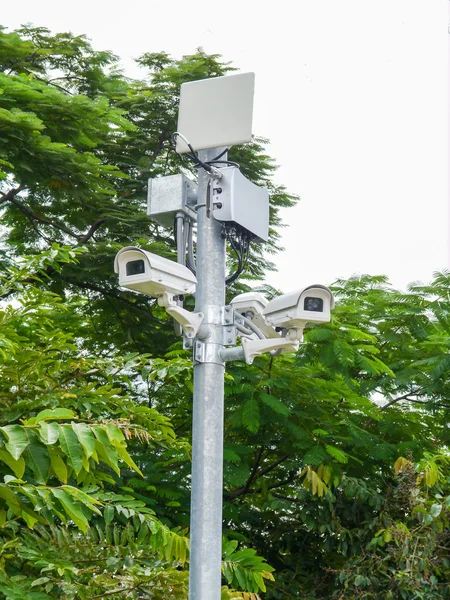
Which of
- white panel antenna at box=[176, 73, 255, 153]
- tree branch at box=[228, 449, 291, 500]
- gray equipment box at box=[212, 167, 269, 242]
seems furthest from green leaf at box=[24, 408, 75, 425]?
tree branch at box=[228, 449, 291, 500]

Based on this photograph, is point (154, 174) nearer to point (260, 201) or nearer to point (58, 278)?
point (58, 278)

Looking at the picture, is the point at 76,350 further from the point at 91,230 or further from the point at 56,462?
the point at 91,230

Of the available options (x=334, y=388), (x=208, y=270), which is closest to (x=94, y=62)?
(x=334, y=388)

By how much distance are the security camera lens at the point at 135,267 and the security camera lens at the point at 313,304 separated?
2.60ft

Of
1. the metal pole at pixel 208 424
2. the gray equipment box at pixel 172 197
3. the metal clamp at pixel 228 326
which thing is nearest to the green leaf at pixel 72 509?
the metal pole at pixel 208 424

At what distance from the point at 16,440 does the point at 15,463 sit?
98mm

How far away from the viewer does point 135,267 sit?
12.9ft

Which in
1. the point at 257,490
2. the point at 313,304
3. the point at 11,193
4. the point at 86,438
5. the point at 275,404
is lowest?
the point at 257,490

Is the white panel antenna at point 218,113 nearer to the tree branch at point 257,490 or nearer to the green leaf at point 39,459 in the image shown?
the green leaf at point 39,459

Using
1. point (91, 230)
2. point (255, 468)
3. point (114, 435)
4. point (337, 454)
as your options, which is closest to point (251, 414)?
point (337, 454)

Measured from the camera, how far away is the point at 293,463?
30.8 ft

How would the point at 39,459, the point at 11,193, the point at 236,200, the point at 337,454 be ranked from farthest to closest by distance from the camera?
the point at 11,193 → the point at 337,454 → the point at 236,200 → the point at 39,459

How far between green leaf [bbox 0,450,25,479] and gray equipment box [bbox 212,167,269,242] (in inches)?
63.2

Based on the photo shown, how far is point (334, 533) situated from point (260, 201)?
5.58m
